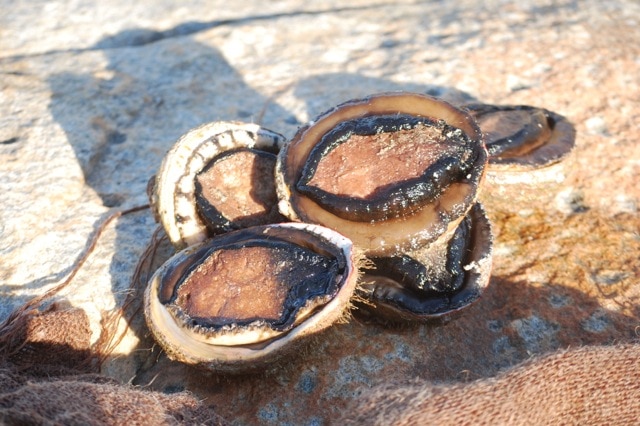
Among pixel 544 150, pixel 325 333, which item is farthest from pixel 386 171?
pixel 544 150

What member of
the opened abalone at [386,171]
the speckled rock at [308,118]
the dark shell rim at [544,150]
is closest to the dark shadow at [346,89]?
the speckled rock at [308,118]

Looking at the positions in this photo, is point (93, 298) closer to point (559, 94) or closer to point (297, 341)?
point (297, 341)

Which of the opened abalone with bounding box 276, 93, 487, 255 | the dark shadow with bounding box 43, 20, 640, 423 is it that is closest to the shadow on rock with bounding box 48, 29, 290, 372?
the dark shadow with bounding box 43, 20, 640, 423

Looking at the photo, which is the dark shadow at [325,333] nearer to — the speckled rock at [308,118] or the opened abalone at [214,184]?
the speckled rock at [308,118]

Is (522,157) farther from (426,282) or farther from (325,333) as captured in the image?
(325,333)

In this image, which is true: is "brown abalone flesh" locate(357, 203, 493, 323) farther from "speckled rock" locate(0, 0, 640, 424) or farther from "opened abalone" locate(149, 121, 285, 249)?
"opened abalone" locate(149, 121, 285, 249)
